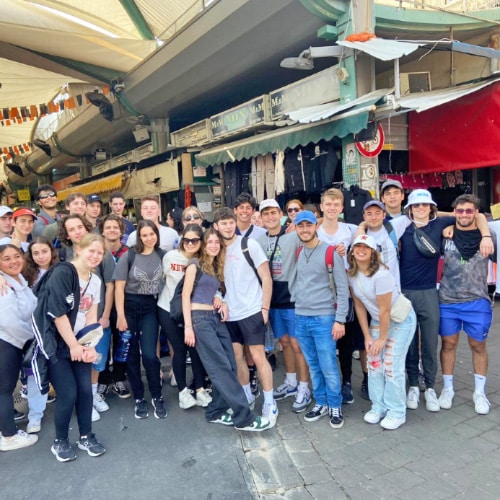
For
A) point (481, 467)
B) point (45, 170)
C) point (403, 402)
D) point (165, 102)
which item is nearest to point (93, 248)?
point (403, 402)

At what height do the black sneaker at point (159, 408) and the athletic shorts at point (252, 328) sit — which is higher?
the athletic shorts at point (252, 328)

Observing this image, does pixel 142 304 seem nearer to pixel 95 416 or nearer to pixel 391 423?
pixel 95 416

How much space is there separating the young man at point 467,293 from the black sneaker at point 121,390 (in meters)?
3.07

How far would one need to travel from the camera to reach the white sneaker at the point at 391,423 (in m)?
3.37

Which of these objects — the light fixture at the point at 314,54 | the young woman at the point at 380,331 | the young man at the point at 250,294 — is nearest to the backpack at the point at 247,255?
the young man at the point at 250,294

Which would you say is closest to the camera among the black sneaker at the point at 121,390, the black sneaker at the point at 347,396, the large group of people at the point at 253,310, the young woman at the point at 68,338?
the young woman at the point at 68,338

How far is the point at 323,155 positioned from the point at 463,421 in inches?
196

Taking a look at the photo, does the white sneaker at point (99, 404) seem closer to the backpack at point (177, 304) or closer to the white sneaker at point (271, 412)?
the backpack at point (177, 304)

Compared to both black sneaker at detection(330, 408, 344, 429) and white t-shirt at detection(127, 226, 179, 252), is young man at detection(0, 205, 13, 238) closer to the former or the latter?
white t-shirt at detection(127, 226, 179, 252)

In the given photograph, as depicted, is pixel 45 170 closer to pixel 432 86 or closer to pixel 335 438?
pixel 432 86

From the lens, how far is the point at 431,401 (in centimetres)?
366

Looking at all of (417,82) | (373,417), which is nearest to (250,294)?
(373,417)

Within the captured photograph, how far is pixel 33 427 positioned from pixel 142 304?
4.66 feet

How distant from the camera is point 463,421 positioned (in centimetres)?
344
